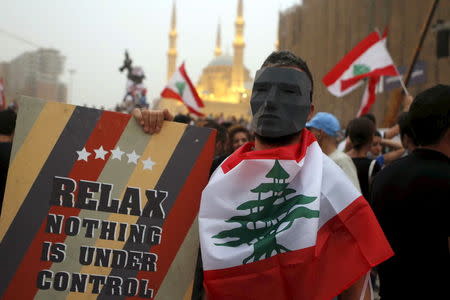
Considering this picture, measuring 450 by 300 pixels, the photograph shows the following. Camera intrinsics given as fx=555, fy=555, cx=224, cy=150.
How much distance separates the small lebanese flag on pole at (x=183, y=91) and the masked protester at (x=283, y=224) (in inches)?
412

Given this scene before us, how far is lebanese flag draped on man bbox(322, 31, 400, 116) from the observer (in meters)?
8.06

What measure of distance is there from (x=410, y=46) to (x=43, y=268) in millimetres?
21609

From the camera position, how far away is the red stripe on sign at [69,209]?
214 cm

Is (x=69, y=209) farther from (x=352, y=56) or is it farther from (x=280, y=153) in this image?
(x=352, y=56)

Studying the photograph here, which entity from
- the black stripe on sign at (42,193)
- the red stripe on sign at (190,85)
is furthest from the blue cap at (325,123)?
the red stripe on sign at (190,85)

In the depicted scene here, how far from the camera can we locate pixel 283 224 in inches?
74.9

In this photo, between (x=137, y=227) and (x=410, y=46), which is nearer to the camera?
(x=137, y=227)

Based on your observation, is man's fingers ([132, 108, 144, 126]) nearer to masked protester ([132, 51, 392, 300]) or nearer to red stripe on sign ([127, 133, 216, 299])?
red stripe on sign ([127, 133, 216, 299])

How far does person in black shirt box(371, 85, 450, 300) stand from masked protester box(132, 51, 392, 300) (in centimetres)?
56

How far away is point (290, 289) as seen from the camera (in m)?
1.88

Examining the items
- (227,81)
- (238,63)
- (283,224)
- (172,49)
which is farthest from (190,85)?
(172,49)

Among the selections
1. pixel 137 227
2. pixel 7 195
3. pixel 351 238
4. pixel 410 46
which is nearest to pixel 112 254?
pixel 137 227

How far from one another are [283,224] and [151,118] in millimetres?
698

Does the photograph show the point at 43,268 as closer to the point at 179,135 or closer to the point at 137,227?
the point at 137,227
